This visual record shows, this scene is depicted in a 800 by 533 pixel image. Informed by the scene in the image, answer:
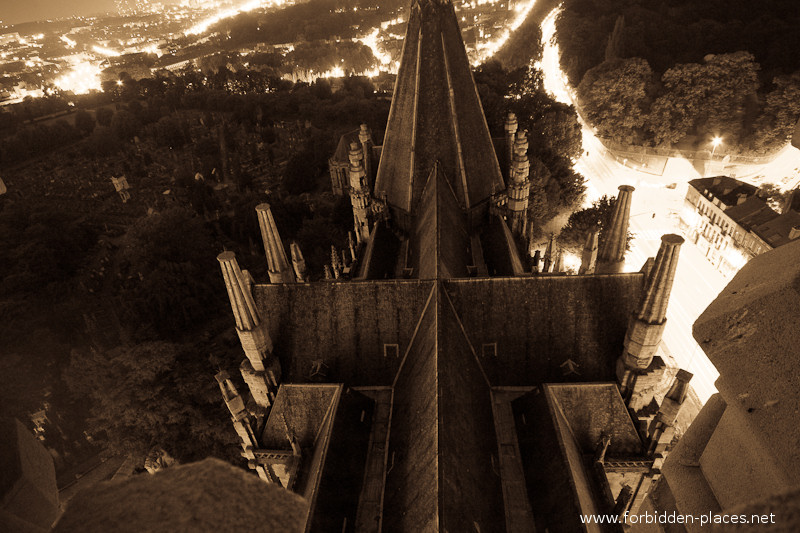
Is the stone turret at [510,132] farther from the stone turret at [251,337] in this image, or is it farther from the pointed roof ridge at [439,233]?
the stone turret at [251,337]

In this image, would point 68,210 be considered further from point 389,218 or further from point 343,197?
point 389,218

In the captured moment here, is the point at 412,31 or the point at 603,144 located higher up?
the point at 412,31

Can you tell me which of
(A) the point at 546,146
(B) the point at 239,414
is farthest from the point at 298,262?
(A) the point at 546,146

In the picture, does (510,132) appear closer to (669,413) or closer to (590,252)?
(590,252)

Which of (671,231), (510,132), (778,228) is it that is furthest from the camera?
(671,231)

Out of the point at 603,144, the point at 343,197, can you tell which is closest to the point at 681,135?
the point at 603,144
